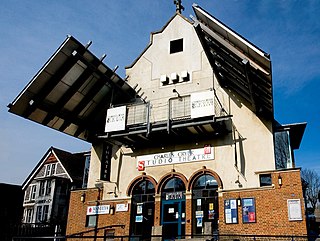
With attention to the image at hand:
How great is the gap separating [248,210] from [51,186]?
2504 cm

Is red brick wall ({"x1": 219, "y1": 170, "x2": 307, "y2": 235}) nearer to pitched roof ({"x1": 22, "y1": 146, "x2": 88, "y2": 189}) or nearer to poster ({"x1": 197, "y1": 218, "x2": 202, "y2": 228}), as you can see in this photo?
poster ({"x1": 197, "y1": 218, "x2": 202, "y2": 228})

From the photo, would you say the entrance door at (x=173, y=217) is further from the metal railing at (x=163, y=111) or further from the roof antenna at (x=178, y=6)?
the roof antenna at (x=178, y=6)

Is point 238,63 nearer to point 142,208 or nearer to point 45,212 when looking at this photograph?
point 142,208

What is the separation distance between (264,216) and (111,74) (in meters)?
9.82

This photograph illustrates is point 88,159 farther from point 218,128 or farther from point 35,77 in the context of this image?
point 218,128

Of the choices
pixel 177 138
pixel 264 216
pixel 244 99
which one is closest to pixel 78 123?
pixel 177 138

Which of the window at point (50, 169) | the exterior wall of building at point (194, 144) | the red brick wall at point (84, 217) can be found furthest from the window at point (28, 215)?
the exterior wall of building at point (194, 144)

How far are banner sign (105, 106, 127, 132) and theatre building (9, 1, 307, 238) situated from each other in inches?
2.3

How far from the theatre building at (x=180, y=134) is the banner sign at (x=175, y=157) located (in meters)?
0.05

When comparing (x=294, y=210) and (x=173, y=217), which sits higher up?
(x=294, y=210)

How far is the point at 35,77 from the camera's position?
47.8 feet

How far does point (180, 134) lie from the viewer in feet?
52.5

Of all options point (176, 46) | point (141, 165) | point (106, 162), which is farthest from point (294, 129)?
point (106, 162)

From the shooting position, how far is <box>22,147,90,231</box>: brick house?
33.5m
